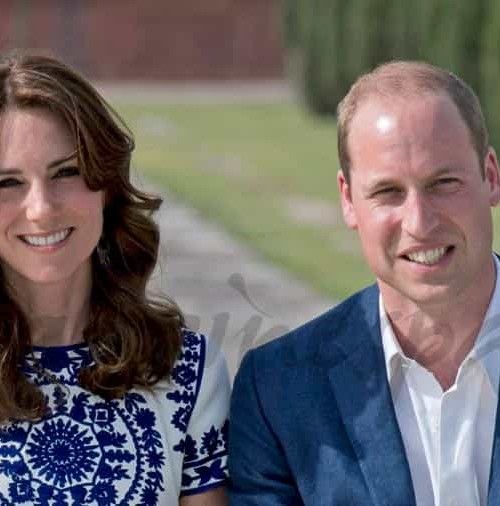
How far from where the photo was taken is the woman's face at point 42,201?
8.88 feet

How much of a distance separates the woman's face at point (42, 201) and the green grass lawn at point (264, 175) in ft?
16.8

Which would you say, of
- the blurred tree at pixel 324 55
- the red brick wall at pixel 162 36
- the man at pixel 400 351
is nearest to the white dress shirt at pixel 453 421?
the man at pixel 400 351

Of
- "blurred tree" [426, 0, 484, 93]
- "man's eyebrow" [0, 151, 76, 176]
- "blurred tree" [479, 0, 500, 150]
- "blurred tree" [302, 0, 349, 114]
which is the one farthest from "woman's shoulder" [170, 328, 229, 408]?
"blurred tree" [302, 0, 349, 114]

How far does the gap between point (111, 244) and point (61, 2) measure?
24416 mm

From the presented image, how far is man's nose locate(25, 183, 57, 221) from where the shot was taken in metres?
2.70

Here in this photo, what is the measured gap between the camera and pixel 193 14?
2647cm

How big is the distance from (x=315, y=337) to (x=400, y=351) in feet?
0.63

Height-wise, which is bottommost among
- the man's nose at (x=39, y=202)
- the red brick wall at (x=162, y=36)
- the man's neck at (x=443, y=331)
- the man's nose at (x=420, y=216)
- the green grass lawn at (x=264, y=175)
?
the man's neck at (x=443, y=331)

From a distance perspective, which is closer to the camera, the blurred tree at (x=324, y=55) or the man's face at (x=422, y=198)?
the man's face at (x=422, y=198)

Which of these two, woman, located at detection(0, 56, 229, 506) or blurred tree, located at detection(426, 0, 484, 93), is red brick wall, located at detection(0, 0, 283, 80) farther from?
woman, located at detection(0, 56, 229, 506)

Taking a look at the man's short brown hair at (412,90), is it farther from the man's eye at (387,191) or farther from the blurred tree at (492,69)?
the blurred tree at (492,69)

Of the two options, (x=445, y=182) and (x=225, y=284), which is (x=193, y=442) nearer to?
(x=445, y=182)

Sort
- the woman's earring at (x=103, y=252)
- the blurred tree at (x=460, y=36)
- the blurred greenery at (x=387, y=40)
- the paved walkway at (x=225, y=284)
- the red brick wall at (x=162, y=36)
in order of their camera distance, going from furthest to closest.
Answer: the red brick wall at (x=162, y=36), the blurred tree at (x=460, y=36), the blurred greenery at (x=387, y=40), the paved walkway at (x=225, y=284), the woman's earring at (x=103, y=252)

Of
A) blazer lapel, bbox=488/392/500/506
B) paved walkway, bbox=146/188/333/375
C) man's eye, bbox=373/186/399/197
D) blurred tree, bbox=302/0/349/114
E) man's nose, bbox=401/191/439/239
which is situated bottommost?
blazer lapel, bbox=488/392/500/506
